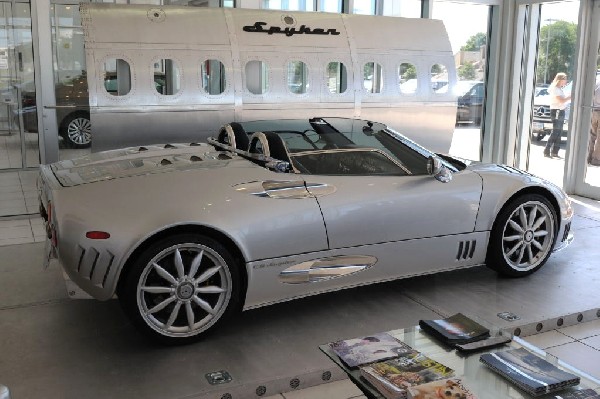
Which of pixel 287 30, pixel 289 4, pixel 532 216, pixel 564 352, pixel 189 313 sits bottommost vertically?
pixel 564 352

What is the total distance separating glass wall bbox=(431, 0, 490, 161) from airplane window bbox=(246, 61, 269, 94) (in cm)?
417

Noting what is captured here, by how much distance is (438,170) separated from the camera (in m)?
4.41

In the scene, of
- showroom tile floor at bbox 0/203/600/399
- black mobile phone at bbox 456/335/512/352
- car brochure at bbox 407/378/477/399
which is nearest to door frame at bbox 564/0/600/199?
showroom tile floor at bbox 0/203/600/399

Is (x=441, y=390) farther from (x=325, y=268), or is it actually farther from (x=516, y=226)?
(x=516, y=226)

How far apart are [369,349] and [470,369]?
16.9 inches

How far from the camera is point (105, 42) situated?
6.76 metres

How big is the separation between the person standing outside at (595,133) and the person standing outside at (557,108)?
55 cm

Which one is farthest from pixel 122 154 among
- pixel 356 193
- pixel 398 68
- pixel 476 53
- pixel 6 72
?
pixel 476 53

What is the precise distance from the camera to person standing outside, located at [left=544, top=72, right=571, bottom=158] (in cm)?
984

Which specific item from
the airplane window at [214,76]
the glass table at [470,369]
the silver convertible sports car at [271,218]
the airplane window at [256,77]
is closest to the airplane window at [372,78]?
the airplane window at [256,77]

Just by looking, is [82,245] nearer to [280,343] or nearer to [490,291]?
[280,343]

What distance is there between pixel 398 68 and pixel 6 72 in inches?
228

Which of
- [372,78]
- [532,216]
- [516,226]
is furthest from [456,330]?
A: [372,78]

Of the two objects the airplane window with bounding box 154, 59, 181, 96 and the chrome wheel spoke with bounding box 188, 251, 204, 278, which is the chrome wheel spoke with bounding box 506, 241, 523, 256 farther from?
the airplane window with bounding box 154, 59, 181, 96
